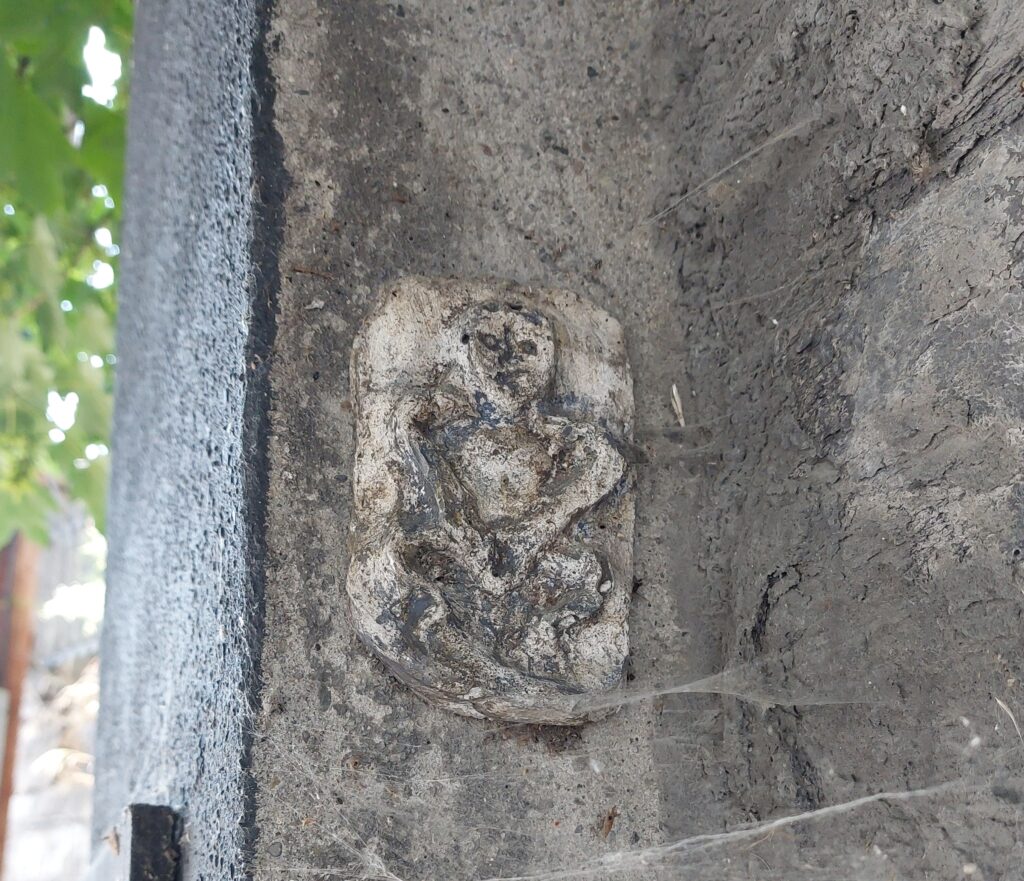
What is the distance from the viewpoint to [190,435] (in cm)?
97

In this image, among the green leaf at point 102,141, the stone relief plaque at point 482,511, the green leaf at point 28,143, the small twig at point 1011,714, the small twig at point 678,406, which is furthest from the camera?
the green leaf at point 102,141

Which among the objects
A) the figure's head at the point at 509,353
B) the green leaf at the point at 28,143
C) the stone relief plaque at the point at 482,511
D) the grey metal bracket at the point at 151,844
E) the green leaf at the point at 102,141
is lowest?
the grey metal bracket at the point at 151,844

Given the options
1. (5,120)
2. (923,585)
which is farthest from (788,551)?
(5,120)

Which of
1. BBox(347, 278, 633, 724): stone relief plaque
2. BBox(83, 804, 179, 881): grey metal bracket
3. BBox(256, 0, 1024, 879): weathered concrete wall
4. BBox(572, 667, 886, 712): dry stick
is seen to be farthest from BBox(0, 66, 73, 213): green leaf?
BBox(572, 667, 886, 712): dry stick

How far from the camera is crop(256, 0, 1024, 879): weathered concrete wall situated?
0.70 metres

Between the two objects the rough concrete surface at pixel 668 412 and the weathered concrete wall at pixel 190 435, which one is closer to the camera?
the rough concrete surface at pixel 668 412

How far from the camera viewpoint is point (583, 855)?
2.78 ft

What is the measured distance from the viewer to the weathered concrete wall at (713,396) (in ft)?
2.29

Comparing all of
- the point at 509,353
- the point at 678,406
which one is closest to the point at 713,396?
the point at 678,406

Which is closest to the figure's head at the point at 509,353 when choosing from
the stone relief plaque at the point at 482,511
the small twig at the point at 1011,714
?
the stone relief plaque at the point at 482,511

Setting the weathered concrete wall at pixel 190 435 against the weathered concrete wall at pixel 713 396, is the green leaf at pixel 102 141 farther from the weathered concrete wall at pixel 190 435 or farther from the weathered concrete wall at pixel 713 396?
the weathered concrete wall at pixel 713 396

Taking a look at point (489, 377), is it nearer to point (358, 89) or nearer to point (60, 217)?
point (358, 89)

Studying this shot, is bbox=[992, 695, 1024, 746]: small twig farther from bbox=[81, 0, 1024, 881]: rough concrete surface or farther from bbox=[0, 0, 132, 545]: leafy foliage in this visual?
bbox=[0, 0, 132, 545]: leafy foliage

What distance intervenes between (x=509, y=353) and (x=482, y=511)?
0.16 meters
